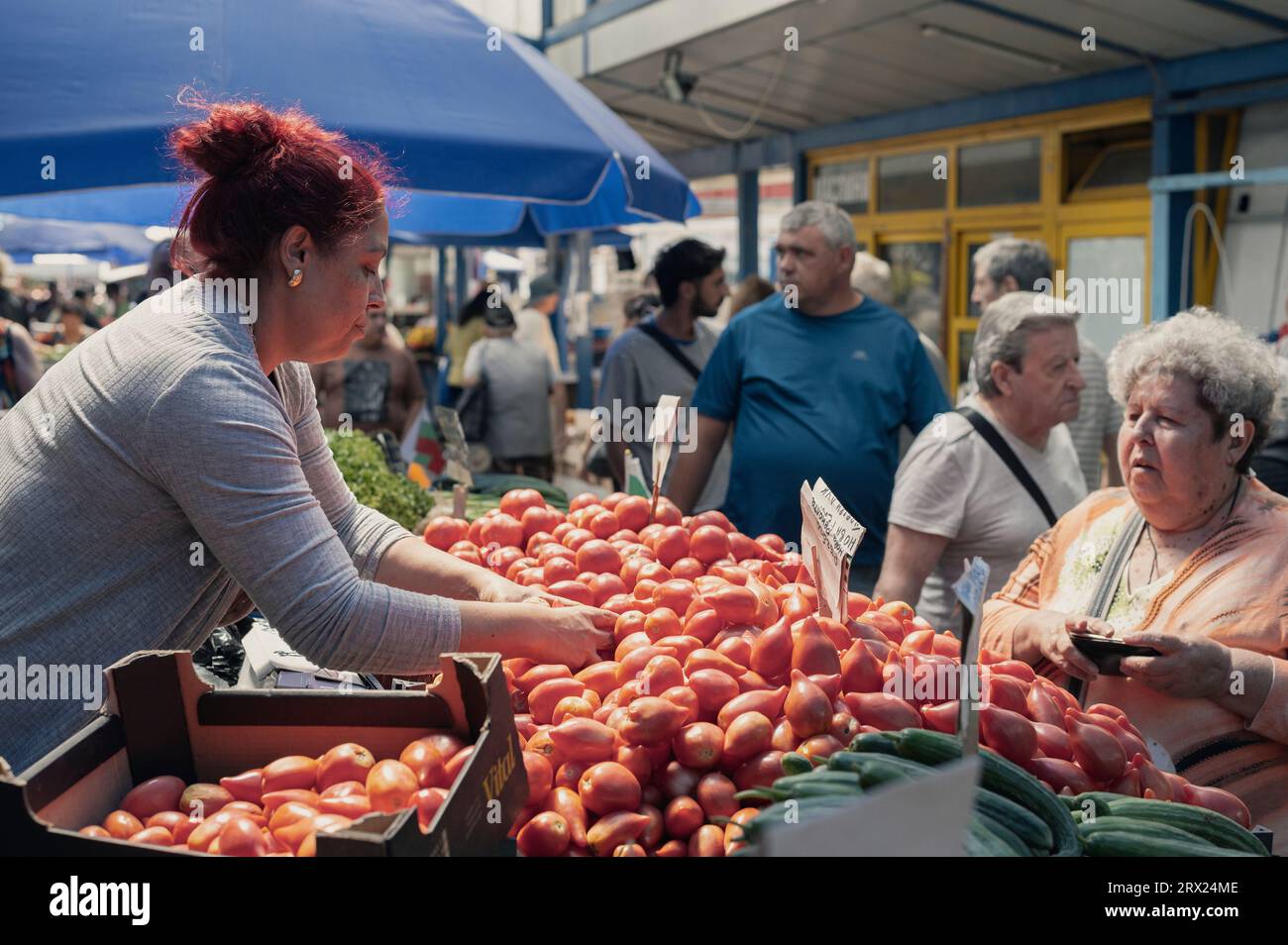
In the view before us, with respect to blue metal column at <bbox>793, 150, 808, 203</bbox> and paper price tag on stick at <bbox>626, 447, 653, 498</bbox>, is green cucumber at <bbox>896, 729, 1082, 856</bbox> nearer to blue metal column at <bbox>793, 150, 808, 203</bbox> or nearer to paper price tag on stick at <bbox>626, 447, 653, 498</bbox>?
paper price tag on stick at <bbox>626, 447, 653, 498</bbox>

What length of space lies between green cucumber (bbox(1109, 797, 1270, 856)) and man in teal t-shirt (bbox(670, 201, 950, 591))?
232cm

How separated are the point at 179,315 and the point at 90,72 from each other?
6.37 ft

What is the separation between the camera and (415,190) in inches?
144

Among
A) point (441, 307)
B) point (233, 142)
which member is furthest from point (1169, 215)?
point (441, 307)

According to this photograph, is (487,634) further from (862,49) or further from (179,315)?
(862,49)

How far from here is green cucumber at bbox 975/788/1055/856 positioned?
5.57 feet

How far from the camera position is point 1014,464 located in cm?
347

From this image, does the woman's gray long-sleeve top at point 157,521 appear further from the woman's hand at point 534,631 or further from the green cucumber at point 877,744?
the green cucumber at point 877,744

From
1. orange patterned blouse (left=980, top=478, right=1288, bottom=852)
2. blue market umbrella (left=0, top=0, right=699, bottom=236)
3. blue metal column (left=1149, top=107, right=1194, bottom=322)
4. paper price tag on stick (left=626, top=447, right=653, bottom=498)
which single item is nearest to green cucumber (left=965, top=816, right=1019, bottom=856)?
orange patterned blouse (left=980, top=478, right=1288, bottom=852)

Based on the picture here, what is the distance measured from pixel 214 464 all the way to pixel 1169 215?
20.7 ft

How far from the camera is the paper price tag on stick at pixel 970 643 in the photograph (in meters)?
1.65

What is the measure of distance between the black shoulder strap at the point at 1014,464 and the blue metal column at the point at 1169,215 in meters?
3.80

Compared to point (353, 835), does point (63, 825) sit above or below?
below
